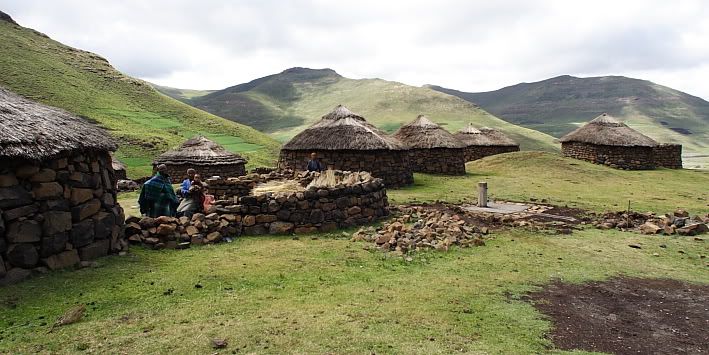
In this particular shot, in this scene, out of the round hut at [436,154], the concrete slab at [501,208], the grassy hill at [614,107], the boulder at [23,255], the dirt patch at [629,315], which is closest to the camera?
the dirt patch at [629,315]

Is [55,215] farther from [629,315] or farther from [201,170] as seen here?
[201,170]

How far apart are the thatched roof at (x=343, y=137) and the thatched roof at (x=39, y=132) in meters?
13.7

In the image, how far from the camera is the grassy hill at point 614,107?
117431 mm

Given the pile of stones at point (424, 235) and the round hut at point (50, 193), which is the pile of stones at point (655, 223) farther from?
the round hut at point (50, 193)

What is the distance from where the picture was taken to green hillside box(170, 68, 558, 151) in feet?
304

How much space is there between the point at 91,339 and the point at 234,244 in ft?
14.8

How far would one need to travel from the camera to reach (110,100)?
55.6m

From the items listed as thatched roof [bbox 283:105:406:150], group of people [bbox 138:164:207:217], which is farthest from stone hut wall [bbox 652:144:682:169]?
group of people [bbox 138:164:207:217]

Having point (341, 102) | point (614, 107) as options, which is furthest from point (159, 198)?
point (614, 107)

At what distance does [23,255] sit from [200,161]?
1989 centimetres

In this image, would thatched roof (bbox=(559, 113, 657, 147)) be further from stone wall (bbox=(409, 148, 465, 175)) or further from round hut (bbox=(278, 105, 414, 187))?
round hut (bbox=(278, 105, 414, 187))

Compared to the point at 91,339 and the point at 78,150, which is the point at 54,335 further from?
the point at 78,150

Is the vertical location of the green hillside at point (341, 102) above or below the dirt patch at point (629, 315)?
above

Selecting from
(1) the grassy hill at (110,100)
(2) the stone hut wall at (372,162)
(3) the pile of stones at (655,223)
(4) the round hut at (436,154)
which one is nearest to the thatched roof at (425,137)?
(4) the round hut at (436,154)
